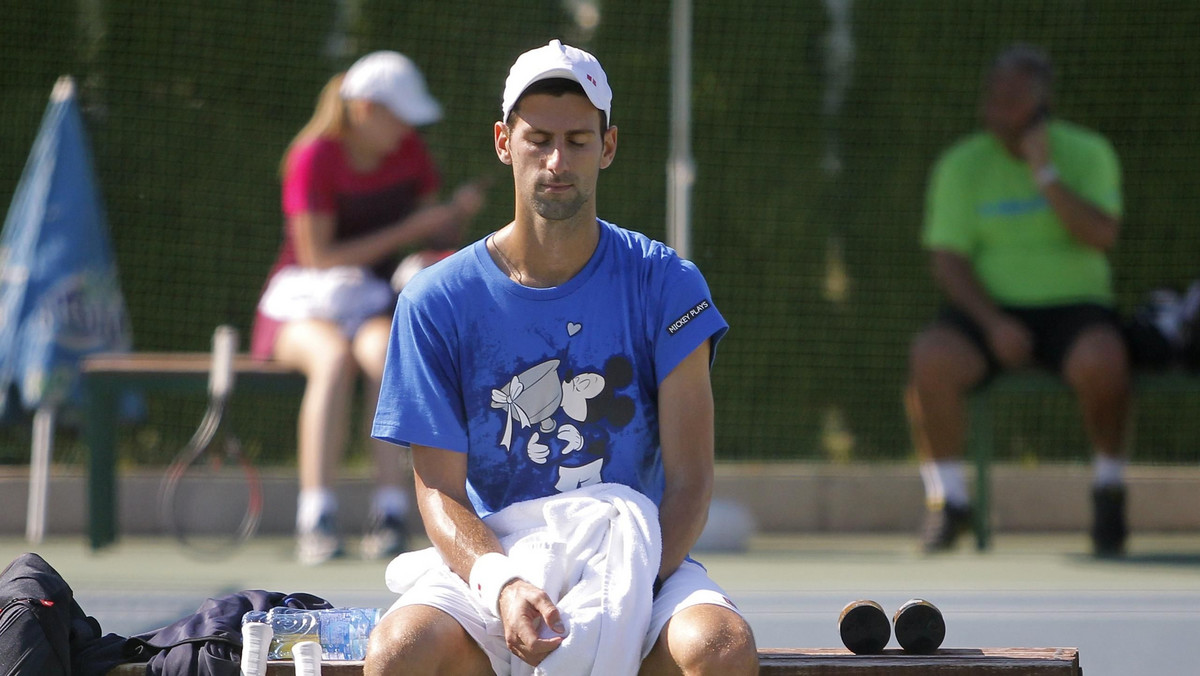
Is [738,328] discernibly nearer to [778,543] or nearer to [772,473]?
[772,473]

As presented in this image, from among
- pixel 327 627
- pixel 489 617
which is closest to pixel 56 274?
pixel 327 627

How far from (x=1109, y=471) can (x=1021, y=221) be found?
3.50 ft

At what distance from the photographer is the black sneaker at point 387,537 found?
567 cm

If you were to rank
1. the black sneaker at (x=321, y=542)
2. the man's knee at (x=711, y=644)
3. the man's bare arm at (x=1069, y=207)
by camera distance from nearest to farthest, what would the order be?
the man's knee at (x=711, y=644) < the black sneaker at (x=321, y=542) < the man's bare arm at (x=1069, y=207)

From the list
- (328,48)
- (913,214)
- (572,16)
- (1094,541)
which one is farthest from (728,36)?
(1094,541)

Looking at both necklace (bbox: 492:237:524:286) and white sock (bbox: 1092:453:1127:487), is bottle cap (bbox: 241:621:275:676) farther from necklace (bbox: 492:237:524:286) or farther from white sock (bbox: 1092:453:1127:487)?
white sock (bbox: 1092:453:1127:487)

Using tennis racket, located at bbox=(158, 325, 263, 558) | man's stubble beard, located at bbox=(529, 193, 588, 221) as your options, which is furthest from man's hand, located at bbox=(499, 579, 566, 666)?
tennis racket, located at bbox=(158, 325, 263, 558)

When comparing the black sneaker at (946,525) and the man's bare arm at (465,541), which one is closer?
the man's bare arm at (465,541)

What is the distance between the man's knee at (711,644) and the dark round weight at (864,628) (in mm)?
391

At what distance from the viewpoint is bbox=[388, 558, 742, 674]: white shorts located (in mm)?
2561

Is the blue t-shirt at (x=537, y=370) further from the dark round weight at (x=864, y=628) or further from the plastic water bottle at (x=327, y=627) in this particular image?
the dark round weight at (x=864, y=628)

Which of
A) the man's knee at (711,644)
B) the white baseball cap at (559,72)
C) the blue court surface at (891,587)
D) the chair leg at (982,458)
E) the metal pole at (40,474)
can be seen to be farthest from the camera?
the metal pole at (40,474)

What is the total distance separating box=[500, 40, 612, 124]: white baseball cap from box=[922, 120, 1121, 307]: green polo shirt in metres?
3.78

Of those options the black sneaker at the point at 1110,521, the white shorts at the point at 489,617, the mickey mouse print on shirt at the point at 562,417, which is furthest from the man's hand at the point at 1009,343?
the white shorts at the point at 489,617
